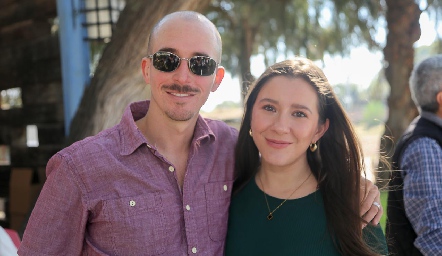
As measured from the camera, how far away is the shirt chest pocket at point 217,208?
2.12 meters

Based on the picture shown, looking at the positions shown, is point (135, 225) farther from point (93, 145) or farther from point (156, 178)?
point (93, 145)

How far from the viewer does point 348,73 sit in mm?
11695

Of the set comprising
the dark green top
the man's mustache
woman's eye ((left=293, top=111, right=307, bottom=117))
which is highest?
the man's mustache

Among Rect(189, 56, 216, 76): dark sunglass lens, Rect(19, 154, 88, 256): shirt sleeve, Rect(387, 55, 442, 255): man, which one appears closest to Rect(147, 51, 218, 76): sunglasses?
Rect(189, 56, 216, 76): dark sunglass lens

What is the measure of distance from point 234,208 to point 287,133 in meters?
0.41

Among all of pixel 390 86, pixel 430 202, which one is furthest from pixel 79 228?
pixel 390 86

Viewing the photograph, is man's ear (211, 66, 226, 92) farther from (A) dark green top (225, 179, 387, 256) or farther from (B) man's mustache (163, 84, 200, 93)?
(A) dark green top (225, 179, 387, 256)

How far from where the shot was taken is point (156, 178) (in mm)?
1995

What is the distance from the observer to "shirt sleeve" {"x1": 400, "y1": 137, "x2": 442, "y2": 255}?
2.51 metres

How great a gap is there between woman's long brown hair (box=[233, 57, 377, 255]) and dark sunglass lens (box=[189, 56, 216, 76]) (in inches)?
11.1

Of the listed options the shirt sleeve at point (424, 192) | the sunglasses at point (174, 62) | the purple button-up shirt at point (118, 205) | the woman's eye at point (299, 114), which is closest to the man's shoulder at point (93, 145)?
the purple button-up shirt at point (118, 205)

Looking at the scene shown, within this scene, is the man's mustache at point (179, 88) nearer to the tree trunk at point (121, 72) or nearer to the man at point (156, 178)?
the man at point (156, 178)

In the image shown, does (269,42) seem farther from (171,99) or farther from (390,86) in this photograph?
(171,99)

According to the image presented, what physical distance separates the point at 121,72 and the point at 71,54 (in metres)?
0.80
